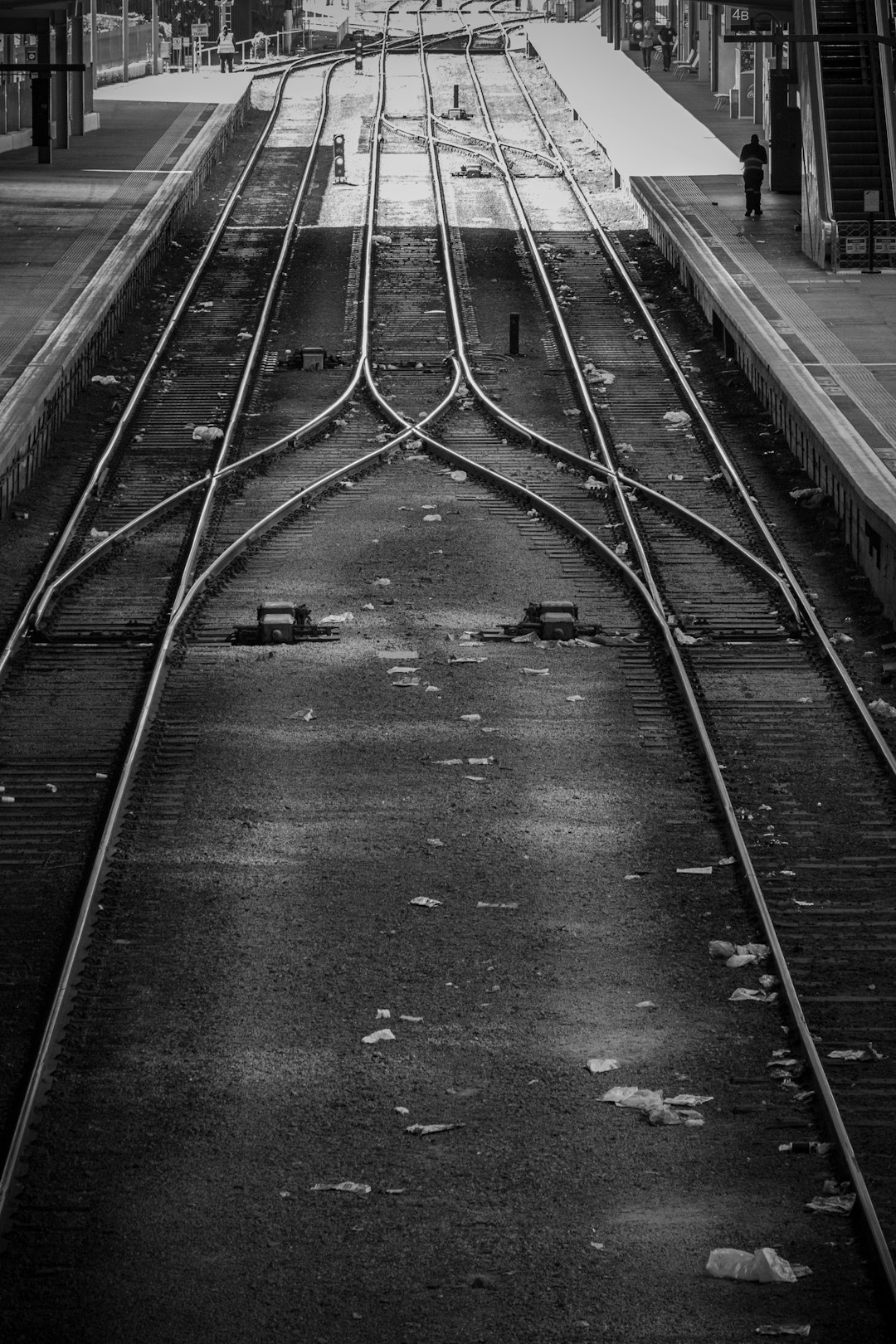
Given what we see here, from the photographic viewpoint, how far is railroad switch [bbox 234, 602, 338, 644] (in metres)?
15.9

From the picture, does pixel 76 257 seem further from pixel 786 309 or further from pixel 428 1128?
pixel 428 1128

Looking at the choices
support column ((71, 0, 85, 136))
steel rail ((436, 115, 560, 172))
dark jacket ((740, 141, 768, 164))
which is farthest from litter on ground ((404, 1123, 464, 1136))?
support column ((71, 0, 85, 136))

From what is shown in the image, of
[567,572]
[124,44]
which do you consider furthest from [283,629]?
[124,44]

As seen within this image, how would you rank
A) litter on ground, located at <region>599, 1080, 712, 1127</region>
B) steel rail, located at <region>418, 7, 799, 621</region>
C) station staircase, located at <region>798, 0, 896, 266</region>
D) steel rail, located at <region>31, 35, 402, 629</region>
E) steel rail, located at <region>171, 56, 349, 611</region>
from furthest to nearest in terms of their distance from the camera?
1. station staircase, located at <region>798, 0, 896, 266</region>
2. steel rail, located at <region>171, 56, 349, 611</region>
3. steel rail, located at <region>418, 7, 799, 621</region>
4. steel rail, located at <region>31, 35, 402, 629</region>
5. litter on ground, located at <region>599, 1080, 712, 1127</region>

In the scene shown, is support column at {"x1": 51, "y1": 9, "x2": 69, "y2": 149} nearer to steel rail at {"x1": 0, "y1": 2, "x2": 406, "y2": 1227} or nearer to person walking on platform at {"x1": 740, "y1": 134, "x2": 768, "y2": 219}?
person walking on platform at {"x1": 740, "y1": 134, "x2": 768, "y2": 219}

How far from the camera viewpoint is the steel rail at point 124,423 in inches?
643

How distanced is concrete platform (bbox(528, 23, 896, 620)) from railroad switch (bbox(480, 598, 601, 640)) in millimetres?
2766

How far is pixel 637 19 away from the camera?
69.2 metres

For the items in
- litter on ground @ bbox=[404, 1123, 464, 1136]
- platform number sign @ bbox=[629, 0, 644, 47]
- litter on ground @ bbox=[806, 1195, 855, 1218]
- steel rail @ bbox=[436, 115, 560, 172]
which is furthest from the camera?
platform number sign @ bbox=[629, 0, 644, 47]

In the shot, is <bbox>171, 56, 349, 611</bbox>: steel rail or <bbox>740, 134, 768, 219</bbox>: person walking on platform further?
<bbox>740, 134, 768, 219</bbox>: person walking on platform

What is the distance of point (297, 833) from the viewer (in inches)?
479

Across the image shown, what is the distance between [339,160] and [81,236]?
1117 centimetres

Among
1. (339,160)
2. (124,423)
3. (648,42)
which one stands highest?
(648,42)

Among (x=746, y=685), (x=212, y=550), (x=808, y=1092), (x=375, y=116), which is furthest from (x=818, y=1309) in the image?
(x=375, y=116)
